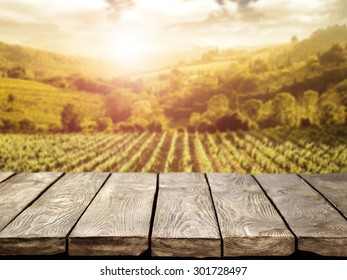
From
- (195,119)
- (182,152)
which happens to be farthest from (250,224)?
(195,119)

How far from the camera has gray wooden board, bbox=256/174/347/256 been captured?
1.31 meters

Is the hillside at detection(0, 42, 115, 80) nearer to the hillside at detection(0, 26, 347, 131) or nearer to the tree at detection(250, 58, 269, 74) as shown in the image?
the hillside at detection(0, 26, 347, 131)

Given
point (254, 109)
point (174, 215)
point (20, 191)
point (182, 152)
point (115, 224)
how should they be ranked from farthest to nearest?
point (254, 109), point (182, 152), point (20, 191), point (174, 215), point (115, 224)

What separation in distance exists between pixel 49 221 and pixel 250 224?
685mm

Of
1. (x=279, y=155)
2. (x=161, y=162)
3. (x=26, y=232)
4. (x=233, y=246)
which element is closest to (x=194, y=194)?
(x=233, y=246)

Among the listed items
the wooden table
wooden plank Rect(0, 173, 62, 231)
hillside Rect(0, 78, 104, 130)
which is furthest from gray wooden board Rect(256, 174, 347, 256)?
hillside Rect(0, 78, 104, 130)

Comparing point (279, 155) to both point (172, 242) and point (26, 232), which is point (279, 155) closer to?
point (172, 242)

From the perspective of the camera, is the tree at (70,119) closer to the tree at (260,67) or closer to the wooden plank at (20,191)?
the wooden plank at (20,191)

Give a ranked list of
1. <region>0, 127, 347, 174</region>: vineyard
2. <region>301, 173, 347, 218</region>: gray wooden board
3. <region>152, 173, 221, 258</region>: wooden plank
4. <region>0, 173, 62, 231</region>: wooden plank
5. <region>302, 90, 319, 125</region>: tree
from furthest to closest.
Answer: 1. <region>302, 90, 319, 125</region>: tree
2. <region>0, 127, 347, 174</region>: vineyard
3. <region>301, 173, 347, 218</region>: gray wooden board
4. <region>0, 173, 62, 231</region>: wooden plank
5. <region>152, 173, 221, 258</region>: wooden plank

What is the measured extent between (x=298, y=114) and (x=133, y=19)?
52.8 inches

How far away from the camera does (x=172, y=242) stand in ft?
4.29

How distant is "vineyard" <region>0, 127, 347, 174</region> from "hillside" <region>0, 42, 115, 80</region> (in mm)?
457

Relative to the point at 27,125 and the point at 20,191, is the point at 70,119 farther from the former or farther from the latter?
the point at 20,191

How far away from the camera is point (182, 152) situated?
2916mm
